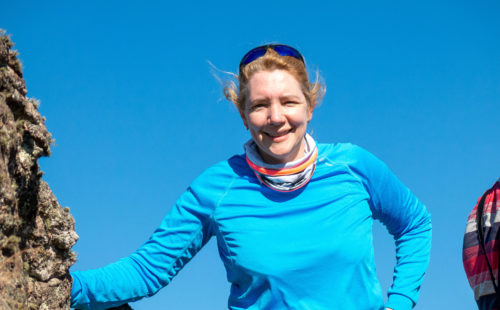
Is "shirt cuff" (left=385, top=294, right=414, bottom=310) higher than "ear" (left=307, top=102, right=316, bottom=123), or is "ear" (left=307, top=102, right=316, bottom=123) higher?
"ear" (left=307, top=102, right=316, bottom=123)

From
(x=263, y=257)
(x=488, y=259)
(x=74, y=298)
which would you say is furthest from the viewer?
(x=488, y=259)

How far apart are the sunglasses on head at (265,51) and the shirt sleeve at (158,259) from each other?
1.29 metres

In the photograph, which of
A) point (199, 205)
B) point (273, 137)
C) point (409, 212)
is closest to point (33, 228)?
point (199, 205)

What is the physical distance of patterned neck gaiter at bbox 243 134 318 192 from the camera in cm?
549

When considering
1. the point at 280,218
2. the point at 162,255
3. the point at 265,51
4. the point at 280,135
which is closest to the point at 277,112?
the point at 280,135

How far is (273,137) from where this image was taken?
18.4ft

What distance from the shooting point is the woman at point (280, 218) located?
5129 mm

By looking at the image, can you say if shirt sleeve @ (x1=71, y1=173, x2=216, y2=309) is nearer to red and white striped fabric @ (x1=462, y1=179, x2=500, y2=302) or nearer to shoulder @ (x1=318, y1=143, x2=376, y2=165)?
shoulder @ (x1=318, y1=143, x2=376, y2=165)

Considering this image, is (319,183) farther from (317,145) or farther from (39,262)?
(39,262)

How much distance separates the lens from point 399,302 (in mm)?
5953

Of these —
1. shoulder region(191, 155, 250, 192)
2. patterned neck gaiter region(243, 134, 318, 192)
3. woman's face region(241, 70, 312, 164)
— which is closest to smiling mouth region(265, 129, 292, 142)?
woman's face region(241, 70, 312, 164)

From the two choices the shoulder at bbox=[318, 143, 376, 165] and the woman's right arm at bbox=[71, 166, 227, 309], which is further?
the shoulder at bbox=[318, 143, 376, 165]

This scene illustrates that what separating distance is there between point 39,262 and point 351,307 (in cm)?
254

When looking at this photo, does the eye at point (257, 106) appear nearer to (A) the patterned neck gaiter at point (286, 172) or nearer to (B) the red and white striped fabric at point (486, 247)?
(A) the patterned neck gaiter at point (286, 172)
